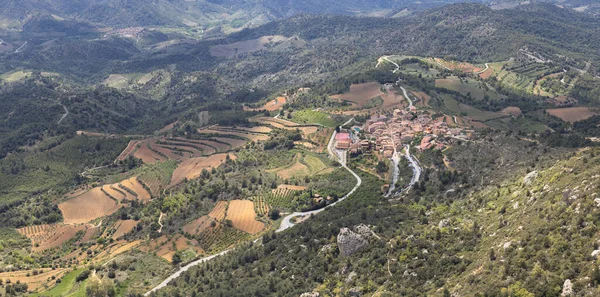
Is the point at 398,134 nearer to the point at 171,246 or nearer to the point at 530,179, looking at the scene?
the point at 530,179

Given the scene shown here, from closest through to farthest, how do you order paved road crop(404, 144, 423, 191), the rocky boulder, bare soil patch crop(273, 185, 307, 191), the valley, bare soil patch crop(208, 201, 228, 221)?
the valley
the rocky boulder
paved road crop(404, 144, 423, 191)
bare soil patch crop(208, 201, 228, 221)
bare soil patch crop(273, 185, 307, 191)

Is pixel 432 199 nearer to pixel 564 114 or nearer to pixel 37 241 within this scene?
pixel 37 241

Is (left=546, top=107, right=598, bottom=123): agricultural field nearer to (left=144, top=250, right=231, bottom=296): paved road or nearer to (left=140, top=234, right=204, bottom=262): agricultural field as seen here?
(left=144, top=250, right=231, bottom=296): paved road

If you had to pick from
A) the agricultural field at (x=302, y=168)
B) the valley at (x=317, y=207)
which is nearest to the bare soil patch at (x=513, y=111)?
the valley at (x=317, y=207)

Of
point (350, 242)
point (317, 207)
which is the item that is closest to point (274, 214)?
point (317, 207)

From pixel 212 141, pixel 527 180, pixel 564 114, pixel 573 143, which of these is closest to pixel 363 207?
pixel 527 180

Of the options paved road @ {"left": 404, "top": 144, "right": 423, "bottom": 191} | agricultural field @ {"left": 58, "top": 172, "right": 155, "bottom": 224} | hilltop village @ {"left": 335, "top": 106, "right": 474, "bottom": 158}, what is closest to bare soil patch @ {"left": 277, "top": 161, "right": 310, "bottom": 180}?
hilltop village @ {"left": 335, "top": 106, "right": 474, "bottom": 158}

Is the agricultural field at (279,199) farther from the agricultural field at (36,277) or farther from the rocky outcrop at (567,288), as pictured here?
the rocky outcrop at (567,288)

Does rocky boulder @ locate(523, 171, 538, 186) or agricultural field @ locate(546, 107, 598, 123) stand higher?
rocky boulder @ locate(523, 171, 538, 186)
